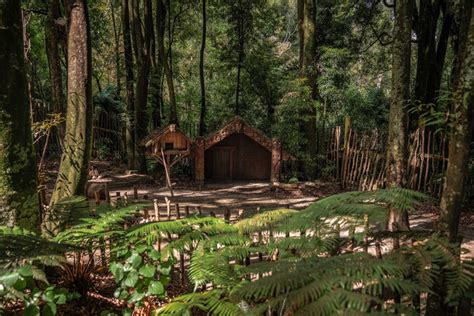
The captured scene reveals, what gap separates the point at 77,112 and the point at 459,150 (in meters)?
4.05

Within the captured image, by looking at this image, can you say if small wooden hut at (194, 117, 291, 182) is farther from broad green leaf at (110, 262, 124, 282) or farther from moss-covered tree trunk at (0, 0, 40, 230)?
broad green leaf at (110, 262, 124, 282)

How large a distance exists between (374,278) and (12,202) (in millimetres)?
3097

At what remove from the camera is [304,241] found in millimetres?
2506

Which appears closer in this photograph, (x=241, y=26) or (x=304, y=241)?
(x=304, y=241)

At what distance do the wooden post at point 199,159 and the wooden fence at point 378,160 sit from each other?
479cm

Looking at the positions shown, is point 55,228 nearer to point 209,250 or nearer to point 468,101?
point 209,250

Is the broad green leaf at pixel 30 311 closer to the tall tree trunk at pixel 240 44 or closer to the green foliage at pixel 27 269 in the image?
the green foliage at pixel 27 269

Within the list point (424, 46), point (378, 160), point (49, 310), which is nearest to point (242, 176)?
point (378, 160)

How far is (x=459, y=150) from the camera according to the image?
259 cm

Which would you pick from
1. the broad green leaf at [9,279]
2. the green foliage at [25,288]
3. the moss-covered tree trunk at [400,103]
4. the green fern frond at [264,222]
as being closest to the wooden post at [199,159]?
the moss-covered tree trunk at [400,103]

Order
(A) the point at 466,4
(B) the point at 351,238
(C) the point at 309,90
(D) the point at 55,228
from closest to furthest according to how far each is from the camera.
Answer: (B) the point at 351,238 < (D) the point at 55,228 < (A) the point at 466,4 < (C) the point at 309,90

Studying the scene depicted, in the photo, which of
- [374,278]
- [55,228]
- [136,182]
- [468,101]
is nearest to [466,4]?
[468,101]

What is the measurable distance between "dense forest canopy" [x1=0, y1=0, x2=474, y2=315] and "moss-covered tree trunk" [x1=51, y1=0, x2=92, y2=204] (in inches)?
0.9

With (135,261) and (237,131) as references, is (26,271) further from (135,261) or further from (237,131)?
(237,131)
